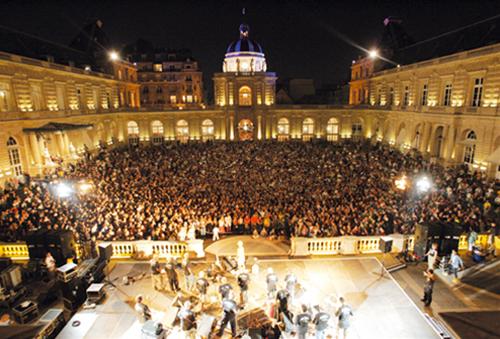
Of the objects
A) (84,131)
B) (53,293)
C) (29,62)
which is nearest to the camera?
(53,293)

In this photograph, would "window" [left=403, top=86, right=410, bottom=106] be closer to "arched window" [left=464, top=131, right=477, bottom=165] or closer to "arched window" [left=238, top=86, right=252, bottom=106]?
"arched window" [left=464, top=131, right=477, bottom=165]

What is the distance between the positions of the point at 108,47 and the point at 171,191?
40.5 metres

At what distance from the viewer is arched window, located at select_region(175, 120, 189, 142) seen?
165ft

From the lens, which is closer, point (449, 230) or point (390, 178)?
point (449, 230)

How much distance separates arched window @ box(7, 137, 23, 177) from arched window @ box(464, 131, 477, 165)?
39.6 m

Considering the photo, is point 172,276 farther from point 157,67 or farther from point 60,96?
point 157,67

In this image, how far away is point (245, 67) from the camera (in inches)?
2199

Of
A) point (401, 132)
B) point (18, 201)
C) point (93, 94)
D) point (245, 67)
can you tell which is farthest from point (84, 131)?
point (401, 132)

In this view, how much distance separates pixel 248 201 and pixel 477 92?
23273 millimetres

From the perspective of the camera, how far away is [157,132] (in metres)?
49.9

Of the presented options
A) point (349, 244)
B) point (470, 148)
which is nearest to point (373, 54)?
point (470, 148)

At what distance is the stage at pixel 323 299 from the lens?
10.2 meters

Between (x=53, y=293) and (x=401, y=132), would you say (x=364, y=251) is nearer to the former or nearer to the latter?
(x=53, y=293)

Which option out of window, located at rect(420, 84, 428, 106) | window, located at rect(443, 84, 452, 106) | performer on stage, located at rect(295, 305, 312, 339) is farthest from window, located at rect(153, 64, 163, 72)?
performer on stage, located at rect(295, 305, 312, 339)
